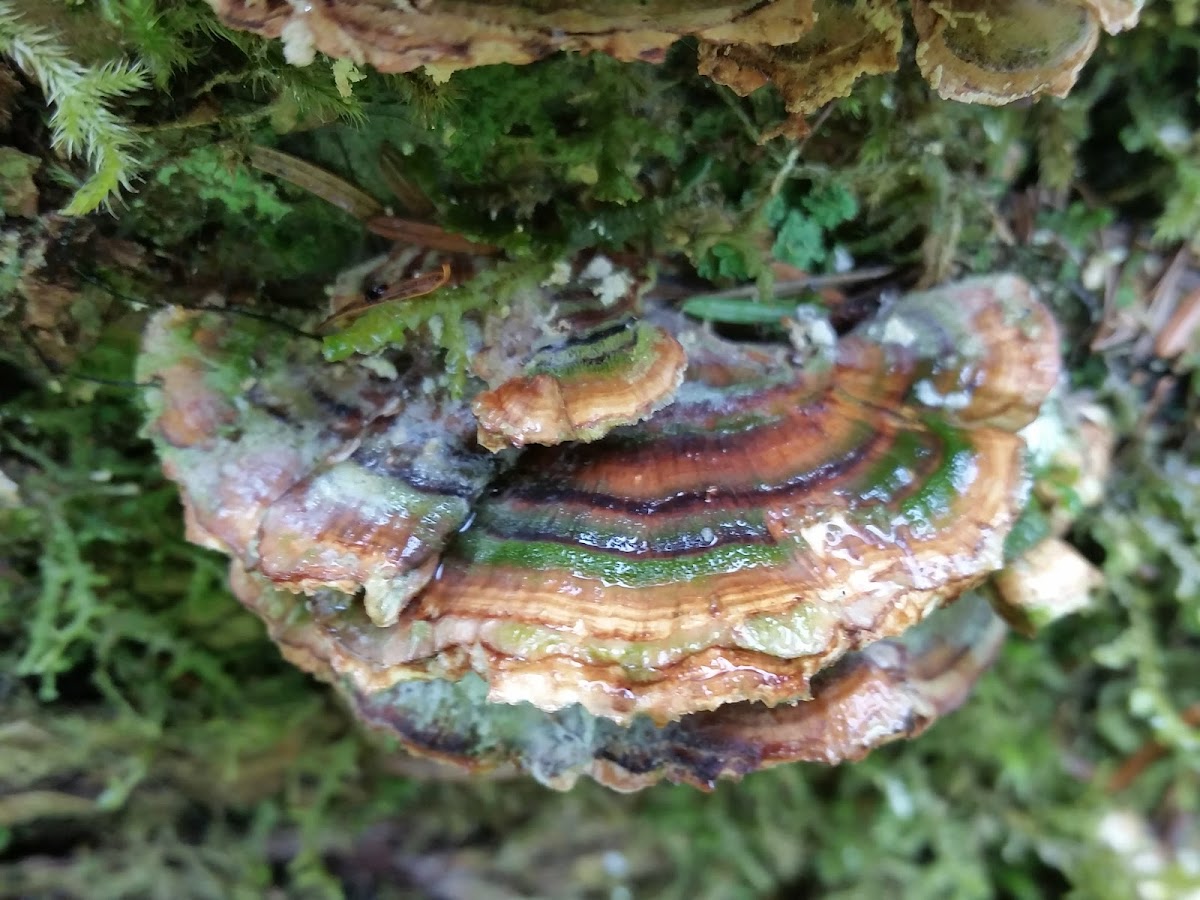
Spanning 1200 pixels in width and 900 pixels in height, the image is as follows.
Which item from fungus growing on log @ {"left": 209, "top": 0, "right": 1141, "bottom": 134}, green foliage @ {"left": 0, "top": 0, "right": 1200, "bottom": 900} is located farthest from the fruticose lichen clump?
fungus growing on log @ {"left": 209, "top": 0, "right": 1141, "bottom": 134}

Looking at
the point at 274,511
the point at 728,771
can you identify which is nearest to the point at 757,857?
the point at 728,771

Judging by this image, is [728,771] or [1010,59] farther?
[728,771]

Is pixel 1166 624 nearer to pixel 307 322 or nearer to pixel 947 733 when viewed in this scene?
pixel 947 733

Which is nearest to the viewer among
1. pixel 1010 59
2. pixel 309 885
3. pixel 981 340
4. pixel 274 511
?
pixel 1010 59

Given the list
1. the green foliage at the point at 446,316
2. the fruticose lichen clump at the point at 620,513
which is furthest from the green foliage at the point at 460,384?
the fruticose lichen clump at the point at 620,513

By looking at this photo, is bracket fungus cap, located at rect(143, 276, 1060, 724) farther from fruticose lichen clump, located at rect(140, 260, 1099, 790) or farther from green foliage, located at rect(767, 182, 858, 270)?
green foliage, located at rect(767, 182, 858, 270)

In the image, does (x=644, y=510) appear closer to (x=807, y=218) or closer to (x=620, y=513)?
(x=620, y=513)
